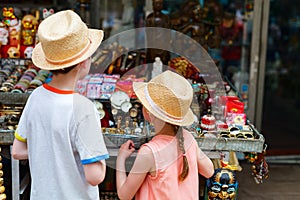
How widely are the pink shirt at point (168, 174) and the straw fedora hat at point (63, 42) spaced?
480mm

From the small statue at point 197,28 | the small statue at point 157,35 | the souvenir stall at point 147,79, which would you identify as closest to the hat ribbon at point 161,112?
the souvenir stall at point 147,79

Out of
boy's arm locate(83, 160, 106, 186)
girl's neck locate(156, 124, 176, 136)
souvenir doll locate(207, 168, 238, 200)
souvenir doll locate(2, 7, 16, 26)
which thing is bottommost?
souvenir doll locate(207, 168, 238, 200)

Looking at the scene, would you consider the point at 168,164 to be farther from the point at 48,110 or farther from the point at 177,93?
the point at 48,110

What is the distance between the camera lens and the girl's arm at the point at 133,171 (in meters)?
1.94

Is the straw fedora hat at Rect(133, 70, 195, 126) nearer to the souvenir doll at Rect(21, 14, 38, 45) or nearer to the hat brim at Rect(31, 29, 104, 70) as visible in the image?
the hat brim at Rect(31, 29, 104, 70)

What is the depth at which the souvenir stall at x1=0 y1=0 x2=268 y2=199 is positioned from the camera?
9.02 ft

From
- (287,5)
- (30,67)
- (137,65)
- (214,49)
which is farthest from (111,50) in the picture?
(287,5)

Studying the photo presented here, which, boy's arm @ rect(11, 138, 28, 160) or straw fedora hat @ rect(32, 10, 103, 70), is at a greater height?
straw fedora hat @ rect(32, 10, 103, 70)

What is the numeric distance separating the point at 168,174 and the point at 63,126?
504 mm

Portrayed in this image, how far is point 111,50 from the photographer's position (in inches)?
143

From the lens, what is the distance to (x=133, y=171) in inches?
77.5

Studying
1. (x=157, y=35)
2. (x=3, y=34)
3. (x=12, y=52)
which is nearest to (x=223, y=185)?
(x=157, y=35)

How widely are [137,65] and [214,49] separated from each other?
39.8 inches

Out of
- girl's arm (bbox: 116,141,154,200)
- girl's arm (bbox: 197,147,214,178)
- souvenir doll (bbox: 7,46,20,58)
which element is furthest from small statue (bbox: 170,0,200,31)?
girl's arm (bbox: 116,141,154,200)
